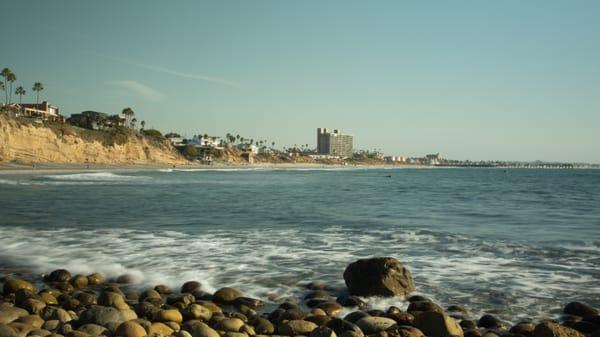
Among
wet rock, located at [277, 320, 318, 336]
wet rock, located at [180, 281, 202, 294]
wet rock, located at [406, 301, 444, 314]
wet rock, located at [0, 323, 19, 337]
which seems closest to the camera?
wet rock, located at [0, 323, 19, 337]

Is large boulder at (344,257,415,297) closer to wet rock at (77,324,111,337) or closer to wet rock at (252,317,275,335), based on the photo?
wet rock at (252,317,275,335)

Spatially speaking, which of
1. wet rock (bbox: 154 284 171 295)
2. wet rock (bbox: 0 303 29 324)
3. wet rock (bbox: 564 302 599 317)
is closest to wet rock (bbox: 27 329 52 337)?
wet rock (bbox: 0 303 29 324)

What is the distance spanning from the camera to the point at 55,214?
66.3 ft

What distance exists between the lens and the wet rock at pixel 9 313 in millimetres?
6102

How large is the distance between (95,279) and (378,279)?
5639 mm

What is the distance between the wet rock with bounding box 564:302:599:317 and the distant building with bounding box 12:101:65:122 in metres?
110

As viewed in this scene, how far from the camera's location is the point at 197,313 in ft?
22.2

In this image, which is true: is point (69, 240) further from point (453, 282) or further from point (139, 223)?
point (453, 282)

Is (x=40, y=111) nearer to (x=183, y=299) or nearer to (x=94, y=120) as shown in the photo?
(x=94, y=120)

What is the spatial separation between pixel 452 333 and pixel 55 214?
19.0 metres

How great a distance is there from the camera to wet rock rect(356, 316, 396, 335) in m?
6.30

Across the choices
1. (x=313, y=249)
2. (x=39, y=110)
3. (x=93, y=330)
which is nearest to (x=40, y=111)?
(x=39, y=110)

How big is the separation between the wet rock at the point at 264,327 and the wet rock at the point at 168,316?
3.56ft

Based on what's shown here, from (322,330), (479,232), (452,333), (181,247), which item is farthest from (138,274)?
(479,232)
